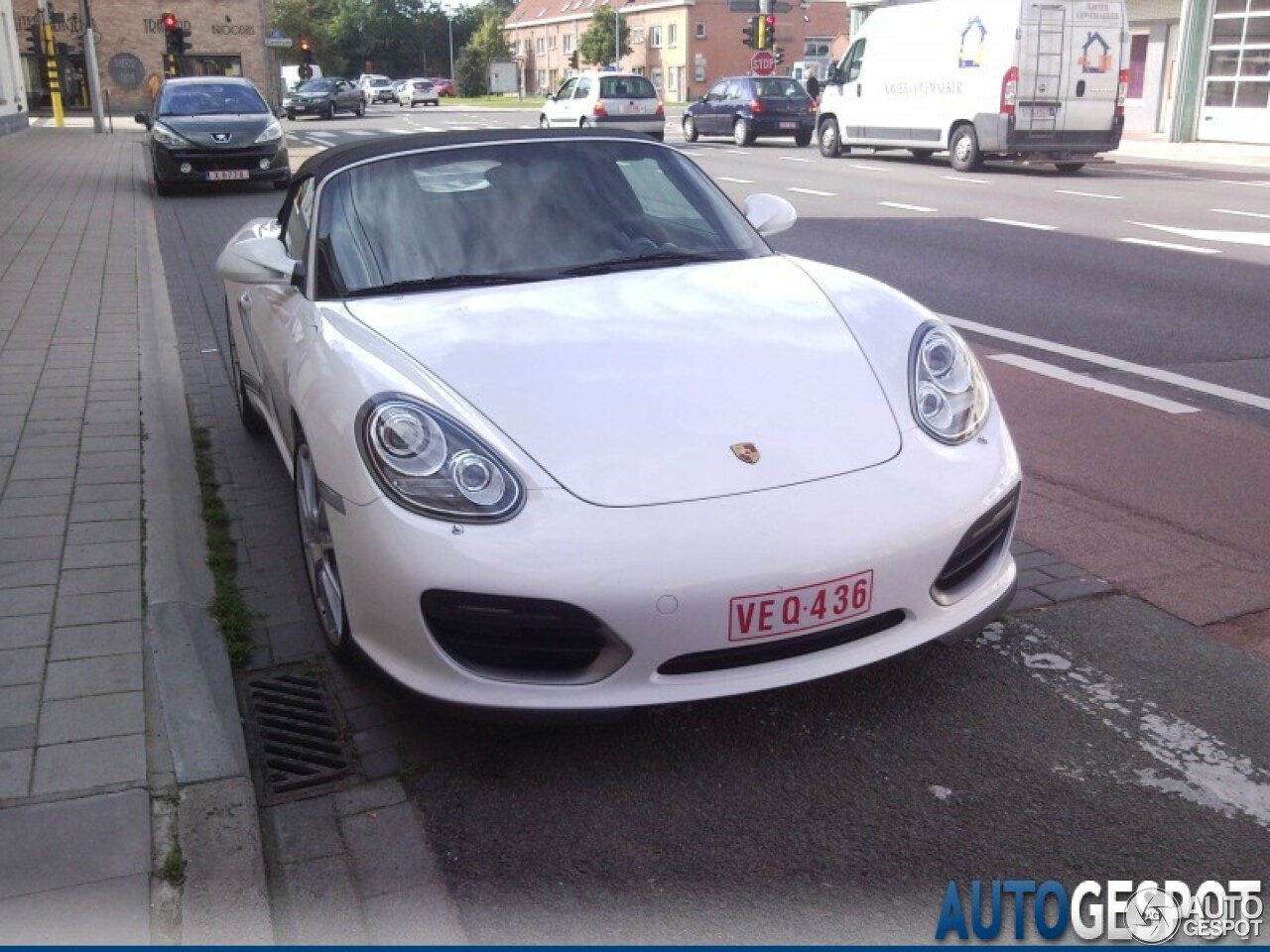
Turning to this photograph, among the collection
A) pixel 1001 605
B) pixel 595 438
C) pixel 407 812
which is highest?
pixel 595 438

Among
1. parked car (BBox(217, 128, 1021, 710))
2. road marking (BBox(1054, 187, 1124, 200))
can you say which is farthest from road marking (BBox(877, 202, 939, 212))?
parked car (BBox(217, 128, 1021, 710))

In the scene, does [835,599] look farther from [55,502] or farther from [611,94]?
[611,94]

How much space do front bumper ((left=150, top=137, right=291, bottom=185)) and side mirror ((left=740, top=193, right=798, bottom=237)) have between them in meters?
14.2

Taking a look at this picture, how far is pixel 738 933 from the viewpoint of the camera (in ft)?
8.16

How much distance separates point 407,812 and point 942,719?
4.44 ft

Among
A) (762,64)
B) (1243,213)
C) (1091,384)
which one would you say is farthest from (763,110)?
(1091,384)

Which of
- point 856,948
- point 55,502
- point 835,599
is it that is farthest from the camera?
point 55,502


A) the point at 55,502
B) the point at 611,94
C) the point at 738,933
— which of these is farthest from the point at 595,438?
the point at 611,94

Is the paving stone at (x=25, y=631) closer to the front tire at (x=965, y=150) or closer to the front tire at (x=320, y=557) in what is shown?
the front tire at (x=320, y=557)

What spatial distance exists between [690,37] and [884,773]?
77327 mm

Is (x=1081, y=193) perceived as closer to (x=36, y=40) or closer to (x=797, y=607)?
(x=797, y=607)

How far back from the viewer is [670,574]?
279cm

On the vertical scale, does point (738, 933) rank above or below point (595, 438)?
below

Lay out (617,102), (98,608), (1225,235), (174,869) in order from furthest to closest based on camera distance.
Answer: (617,102) → (1225,235) → (98,608) → (174,869)
